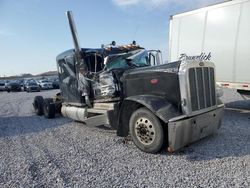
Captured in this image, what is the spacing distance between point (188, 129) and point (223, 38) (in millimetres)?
5186

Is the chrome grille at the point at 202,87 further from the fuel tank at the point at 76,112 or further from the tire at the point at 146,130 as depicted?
the fuel tank at the point at 76,112

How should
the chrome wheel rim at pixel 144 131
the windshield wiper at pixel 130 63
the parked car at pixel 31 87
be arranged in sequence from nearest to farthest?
the chrome wheel rim at pixel 144 131, the windshield wiper at pixel 130 63, the parked car at pixel 31 87

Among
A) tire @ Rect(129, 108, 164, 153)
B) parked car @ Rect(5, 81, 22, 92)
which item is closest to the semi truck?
tire @ Rect(129, 108, 164, 153)

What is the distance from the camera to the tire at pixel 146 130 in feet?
17.6

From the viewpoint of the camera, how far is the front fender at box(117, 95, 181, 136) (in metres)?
5.25

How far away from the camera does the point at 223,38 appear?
923 cm

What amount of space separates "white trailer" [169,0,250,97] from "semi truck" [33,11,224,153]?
283cm

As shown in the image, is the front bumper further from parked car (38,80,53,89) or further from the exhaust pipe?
parked car (38,80,53,89)

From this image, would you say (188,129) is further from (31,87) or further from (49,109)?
(31,87)

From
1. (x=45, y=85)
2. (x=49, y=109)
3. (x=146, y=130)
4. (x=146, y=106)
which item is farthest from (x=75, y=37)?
(x=45, y=85)

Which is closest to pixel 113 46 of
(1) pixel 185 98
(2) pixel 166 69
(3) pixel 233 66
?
(2) pixel 166 69

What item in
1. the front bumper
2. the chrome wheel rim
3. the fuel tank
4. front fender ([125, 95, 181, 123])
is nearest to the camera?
the front bumper

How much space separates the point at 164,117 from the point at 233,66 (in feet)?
16.5

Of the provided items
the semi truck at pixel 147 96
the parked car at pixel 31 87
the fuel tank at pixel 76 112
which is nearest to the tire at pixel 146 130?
the semi truck at pixel 147 96
